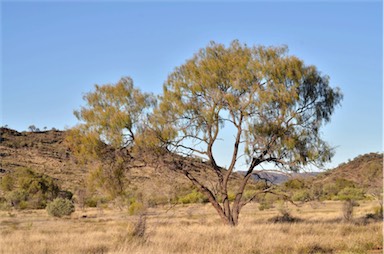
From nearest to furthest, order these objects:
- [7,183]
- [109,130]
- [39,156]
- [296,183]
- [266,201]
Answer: [109,130] → [296,183] → [266,201] → [7,183] → [39,156]

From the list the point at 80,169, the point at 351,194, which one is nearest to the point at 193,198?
the point at 351,194

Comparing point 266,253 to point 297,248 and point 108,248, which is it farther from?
point 108,248

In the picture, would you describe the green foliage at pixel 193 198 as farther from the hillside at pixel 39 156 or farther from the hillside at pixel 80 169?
the hillside at pixel 80 169

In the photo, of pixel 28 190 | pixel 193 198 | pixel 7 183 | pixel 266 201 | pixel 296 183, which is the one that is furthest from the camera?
pixel 193 198

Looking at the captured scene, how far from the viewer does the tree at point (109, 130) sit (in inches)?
824

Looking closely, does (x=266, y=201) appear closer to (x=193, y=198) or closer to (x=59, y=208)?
(x=193, y=198)

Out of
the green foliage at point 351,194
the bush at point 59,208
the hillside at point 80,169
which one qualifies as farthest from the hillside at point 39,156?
the green foliage at point 351,194

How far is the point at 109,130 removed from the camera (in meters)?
21.0

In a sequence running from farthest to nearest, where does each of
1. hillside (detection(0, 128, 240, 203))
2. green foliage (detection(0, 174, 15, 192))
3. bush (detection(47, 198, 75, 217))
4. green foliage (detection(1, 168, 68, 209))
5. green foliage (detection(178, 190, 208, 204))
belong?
hillside (detection(0, 128, 240, 203))
green foliage (detection(178, 190, 208, 204))
green foliage (detection(0, 174, 15, 192))
green foliage (detection(1, 168, 68, 209))
bush (detection(47, 198, 75, 217))

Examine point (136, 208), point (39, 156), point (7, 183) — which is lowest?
point (136, 208)

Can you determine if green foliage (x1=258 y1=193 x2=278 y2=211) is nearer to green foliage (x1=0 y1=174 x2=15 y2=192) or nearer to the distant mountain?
the distant mountain

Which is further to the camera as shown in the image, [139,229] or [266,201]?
[266,201]

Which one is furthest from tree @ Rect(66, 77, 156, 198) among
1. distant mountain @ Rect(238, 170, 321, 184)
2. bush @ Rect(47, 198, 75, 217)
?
bush @ Rect(47, 198, 75, 217)

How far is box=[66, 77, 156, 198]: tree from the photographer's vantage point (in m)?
20.9
